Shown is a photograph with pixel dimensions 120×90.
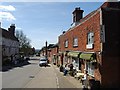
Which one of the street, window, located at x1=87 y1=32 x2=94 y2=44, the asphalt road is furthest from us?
window, located at x1=87 y1=32 x2=94 y2=44

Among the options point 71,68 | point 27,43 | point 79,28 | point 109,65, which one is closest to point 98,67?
point 109,65

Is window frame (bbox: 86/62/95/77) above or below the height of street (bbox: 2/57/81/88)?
above

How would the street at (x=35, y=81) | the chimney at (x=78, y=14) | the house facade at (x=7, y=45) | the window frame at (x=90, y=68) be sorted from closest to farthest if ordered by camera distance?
the street at (x=35, y=81)
the window frame at (x=90, y=68)
the chimney at (x=78, y=14)
the house facade at (x=7, y=45)

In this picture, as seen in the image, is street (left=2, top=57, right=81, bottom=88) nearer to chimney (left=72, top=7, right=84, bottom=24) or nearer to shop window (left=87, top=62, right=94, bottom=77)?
shop window (left=87, top=62, right=94, bottom=77)

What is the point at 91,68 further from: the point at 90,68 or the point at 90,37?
the point at 90,37

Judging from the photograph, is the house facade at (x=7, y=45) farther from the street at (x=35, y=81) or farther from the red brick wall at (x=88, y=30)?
the red brick wall at (x=88, y=30)

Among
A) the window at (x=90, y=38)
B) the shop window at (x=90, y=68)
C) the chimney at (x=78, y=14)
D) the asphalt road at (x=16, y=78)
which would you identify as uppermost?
the chimney at (x=78, y=14)

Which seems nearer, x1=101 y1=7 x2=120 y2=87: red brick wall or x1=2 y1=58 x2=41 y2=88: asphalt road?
x1=101 y1=7 x2=120 y2=87: red brick wall

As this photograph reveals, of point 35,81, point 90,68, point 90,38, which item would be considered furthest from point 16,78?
point 90,38

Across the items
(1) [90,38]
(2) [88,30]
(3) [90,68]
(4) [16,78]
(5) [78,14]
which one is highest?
(5) [78,14]

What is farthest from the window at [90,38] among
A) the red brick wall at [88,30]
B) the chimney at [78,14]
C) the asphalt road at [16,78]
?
the chimney at [78,14]

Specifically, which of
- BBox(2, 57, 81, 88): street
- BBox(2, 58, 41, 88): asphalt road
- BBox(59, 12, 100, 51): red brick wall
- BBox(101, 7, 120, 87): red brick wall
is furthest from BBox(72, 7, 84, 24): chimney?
BBox(101, 7, 120, 87): red brick wall

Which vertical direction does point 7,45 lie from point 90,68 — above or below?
above

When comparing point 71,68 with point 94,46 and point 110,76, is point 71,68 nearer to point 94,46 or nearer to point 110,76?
point 94,46
